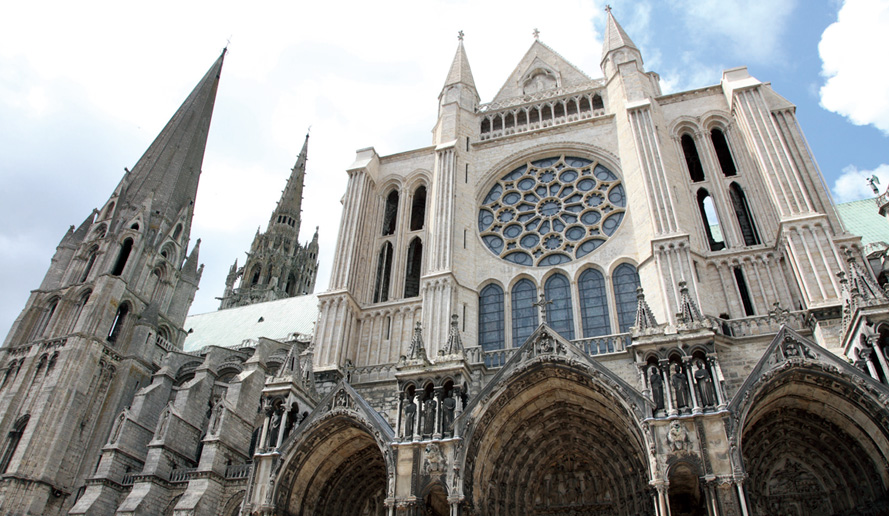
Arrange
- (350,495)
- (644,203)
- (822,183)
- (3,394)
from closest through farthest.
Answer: (350,495) → (822,183) → (644,203) → (3,394)

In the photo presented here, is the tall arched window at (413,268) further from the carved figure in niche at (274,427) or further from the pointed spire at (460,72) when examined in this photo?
the pointed spire at (460,72)

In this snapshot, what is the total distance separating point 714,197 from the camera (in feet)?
54.9

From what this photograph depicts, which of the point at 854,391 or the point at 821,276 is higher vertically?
the point at 821,276

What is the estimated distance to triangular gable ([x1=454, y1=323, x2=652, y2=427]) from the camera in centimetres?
1189

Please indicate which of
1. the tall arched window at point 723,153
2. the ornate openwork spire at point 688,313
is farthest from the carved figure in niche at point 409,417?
the tall arched window at point 723,153

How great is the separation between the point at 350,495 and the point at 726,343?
8807mm

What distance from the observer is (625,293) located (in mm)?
15766

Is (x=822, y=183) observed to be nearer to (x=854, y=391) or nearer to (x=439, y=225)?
(x=854, y=391)

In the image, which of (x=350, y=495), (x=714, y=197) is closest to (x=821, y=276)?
(x=714, y=197)

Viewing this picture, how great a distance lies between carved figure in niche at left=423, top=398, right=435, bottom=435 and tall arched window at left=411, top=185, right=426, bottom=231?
836 cm

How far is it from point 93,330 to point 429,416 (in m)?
17.2

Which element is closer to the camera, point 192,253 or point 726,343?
point 726,343

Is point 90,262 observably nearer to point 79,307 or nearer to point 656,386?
point 79,307

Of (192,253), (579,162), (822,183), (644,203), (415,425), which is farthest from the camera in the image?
(192,253)
